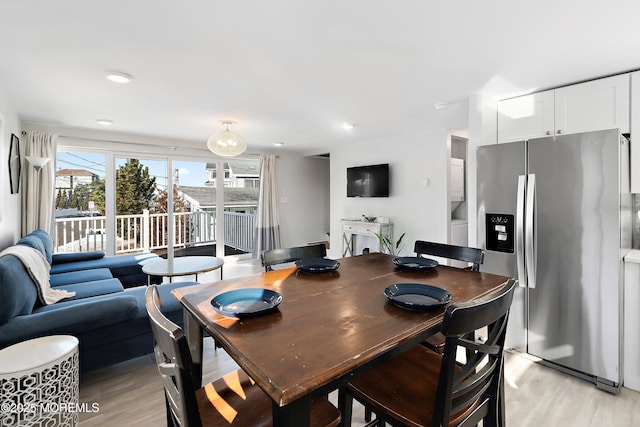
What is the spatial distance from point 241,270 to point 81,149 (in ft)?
10.2

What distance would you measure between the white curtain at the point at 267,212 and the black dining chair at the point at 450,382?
5010mm

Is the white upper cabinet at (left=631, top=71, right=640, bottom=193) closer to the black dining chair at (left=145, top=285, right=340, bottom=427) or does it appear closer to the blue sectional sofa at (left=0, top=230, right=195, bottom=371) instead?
the black dining chair at (left=145, top=285, right=340, bottom=427)

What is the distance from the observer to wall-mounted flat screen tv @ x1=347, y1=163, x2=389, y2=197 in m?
5.26

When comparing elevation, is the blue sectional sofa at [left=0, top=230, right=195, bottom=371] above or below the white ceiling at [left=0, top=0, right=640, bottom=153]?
below

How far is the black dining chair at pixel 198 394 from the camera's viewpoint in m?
0.80

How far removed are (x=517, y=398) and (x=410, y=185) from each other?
3.46m

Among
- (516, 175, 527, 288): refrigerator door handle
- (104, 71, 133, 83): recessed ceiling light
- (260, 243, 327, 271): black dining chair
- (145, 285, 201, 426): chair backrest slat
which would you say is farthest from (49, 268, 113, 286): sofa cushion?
(516, 175, 527, 288): refrigerator door handle

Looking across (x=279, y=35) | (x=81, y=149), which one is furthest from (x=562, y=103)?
(x=81, y=149)

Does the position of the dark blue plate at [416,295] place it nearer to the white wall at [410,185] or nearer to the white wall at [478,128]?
the white wall at [478,128]

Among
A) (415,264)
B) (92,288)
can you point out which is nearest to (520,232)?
(415,264)

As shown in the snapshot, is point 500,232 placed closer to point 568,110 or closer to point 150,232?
point 568,110

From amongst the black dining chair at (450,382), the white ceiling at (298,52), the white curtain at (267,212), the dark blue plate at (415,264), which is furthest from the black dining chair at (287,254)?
the white curtain at (267,212)

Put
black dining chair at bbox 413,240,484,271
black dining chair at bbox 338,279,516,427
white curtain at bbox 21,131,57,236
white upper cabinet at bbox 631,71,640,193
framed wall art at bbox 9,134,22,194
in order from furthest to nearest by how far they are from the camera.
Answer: white curtain at bbox 21,131,57,236, framed wall art at bbox 9,134,22,194, white upper cabinet at bbox 631,71,640,193, black dining chair at bbox 413,240,484,271, black dining chair at bbox 338,279,516,427

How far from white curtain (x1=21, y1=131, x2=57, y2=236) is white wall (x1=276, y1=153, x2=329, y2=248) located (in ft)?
12.1
